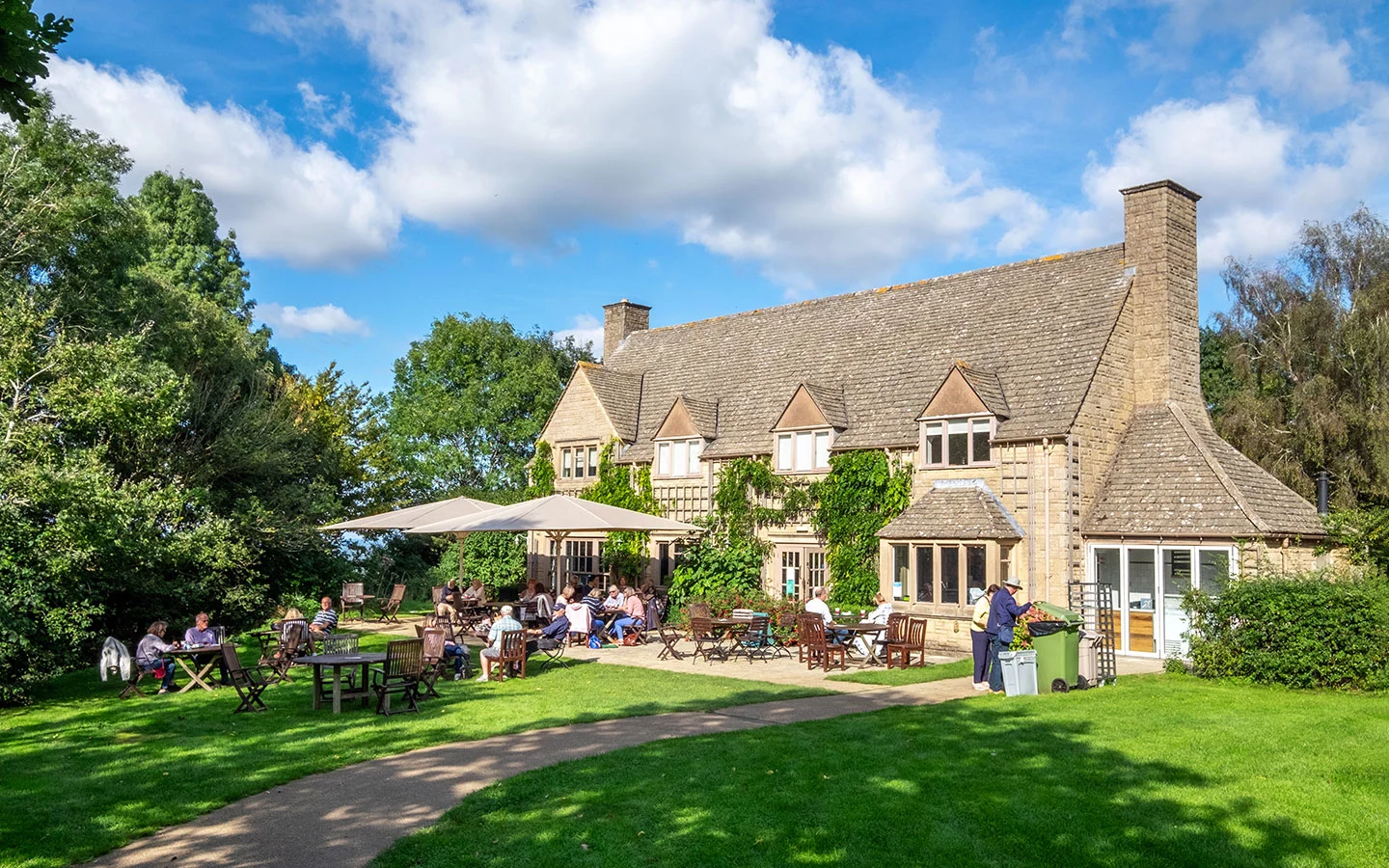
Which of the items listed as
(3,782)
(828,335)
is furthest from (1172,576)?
(3,782)

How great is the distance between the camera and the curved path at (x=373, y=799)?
8398 mm

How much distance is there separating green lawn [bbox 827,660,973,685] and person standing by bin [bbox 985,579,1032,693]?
1.60 m

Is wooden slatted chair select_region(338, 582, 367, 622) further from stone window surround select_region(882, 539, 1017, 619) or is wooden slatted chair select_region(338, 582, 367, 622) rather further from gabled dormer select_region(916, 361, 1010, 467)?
gabled dormer select_region(916, 361, 1010, 467)

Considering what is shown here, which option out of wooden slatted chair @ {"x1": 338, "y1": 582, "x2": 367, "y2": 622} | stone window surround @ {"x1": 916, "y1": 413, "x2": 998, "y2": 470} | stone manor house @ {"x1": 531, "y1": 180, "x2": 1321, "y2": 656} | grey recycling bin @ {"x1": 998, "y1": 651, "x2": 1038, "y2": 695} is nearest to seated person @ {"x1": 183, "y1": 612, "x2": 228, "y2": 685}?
stone manor house @ {"x1": 531, "y1": 180, "x2": 1321, "y2": 656}

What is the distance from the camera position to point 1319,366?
39.1 m

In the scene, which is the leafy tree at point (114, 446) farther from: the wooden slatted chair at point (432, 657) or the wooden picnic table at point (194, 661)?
the wooden slatted chair at point (432, 657)

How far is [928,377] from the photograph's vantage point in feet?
89.8

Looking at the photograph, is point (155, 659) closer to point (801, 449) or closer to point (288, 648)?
point (288, 648)

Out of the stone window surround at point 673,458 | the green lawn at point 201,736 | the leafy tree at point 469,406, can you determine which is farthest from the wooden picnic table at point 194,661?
the leafy tree at point 469,406

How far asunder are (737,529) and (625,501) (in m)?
4.83

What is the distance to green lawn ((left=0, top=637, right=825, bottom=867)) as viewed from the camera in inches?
372

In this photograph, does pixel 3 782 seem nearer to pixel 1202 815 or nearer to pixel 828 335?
pixel 1202 815

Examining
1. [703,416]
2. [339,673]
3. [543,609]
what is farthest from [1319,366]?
[339,673]

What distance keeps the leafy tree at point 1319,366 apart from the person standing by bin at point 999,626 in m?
23.9
